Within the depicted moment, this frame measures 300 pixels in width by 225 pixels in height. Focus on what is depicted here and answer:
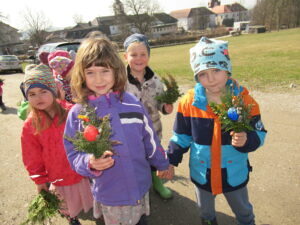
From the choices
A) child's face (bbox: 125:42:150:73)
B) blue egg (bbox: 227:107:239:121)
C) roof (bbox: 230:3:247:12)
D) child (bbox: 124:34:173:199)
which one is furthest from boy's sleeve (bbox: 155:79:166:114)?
roof (bbox: 230:3:247:12)

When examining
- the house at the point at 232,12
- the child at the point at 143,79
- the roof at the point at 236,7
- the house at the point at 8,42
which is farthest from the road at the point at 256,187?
the roof at the point at 236,7

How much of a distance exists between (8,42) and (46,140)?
222ft

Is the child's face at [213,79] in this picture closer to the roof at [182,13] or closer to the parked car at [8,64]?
the parked car at [8,64]

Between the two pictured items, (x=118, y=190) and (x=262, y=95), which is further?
(x=262, y=95)

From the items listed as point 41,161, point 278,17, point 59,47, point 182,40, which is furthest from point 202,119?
point 278,17

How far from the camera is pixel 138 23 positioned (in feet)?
205

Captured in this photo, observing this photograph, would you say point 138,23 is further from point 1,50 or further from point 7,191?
point 7,191

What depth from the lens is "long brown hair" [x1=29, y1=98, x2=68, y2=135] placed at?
2.52m

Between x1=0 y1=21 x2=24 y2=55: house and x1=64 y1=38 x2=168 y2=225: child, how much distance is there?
4685cm

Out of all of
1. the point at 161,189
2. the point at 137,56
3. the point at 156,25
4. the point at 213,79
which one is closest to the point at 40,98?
the point at 137,56

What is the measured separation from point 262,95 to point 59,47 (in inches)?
432

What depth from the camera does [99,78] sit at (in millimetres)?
1960

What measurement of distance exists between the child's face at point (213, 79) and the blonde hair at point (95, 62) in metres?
0.73

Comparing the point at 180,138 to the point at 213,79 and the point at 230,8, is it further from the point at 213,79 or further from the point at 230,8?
the point at 230,8
